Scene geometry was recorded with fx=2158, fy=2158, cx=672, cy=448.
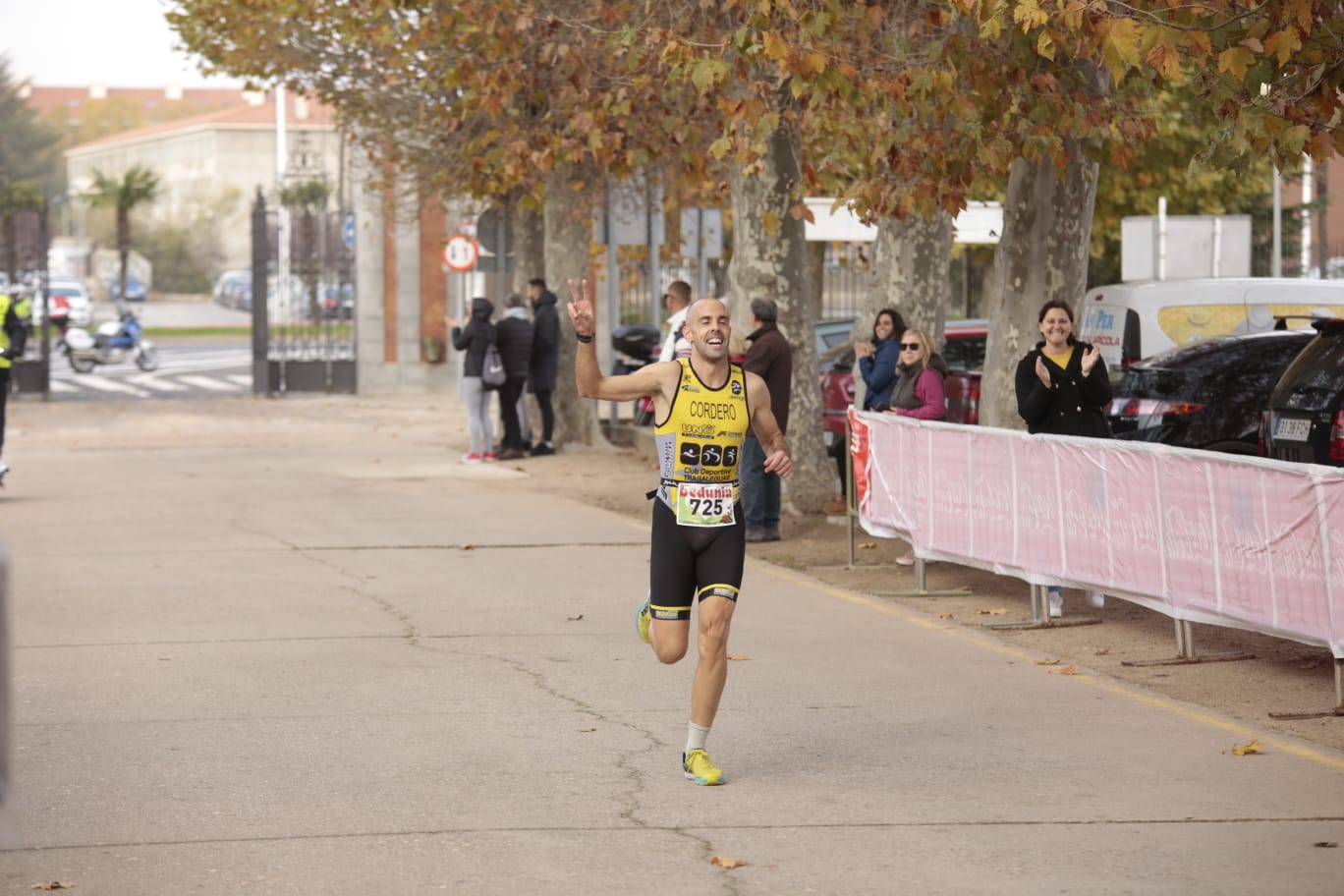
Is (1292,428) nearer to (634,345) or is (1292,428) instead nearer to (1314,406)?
(1314,406)

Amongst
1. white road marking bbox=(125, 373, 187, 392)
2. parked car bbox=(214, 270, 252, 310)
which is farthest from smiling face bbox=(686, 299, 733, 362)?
parked car bbox=(214, 270, 252, 310)

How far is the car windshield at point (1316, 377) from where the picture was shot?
1232cm

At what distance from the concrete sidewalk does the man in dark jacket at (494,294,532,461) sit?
30.5 feet

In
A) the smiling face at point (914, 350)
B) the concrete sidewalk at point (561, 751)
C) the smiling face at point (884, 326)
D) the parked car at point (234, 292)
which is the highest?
the parked car at point (234, 292)

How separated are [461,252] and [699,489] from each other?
2369 centimetres

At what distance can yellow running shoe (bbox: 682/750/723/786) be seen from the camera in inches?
295

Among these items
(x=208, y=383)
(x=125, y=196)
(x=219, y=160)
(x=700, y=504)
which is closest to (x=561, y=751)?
(x=700, y=504)

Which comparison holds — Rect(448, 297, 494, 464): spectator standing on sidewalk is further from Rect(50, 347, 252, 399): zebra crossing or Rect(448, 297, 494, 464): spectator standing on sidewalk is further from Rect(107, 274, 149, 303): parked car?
Rect(107, 274, 149, 303): parked car

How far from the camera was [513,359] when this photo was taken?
24.0 m

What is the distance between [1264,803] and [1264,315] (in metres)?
10.7

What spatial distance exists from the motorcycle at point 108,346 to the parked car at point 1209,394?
3359 centimetres

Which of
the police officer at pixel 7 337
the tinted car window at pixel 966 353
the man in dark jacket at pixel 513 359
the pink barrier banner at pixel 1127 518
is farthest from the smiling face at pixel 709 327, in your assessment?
the man in dark jacket at pixel 513 359

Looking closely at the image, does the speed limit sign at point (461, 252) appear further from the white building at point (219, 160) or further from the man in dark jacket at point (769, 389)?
the white building at point (219, 160)

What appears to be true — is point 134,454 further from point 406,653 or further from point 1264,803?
point 1264,803
